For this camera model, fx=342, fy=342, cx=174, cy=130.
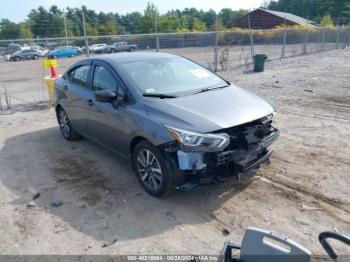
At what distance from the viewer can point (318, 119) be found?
6.97 m

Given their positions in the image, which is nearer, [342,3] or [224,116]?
[224,116]

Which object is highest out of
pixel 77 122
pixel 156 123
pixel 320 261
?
pixel 156 123

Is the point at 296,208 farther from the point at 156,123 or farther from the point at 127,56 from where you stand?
the point at 127,56

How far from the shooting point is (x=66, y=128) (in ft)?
20.7

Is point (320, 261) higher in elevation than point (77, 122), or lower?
lower

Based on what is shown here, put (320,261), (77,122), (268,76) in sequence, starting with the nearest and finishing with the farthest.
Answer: (320,261), (77,122), (268,76)

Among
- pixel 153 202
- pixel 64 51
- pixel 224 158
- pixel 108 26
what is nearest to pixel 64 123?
pixel 153 202

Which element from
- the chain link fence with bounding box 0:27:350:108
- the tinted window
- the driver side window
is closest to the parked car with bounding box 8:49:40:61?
the chain link fence with bounding box 0:27:350:108

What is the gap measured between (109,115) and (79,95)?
1.09 metres

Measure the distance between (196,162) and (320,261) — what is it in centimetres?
147

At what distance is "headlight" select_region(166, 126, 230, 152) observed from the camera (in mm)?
3586

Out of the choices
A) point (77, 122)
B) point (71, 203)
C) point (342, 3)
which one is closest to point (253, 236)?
point (71, 203)

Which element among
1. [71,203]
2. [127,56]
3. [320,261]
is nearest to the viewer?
[320,261]

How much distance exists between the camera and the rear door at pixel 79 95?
17.3 ft
